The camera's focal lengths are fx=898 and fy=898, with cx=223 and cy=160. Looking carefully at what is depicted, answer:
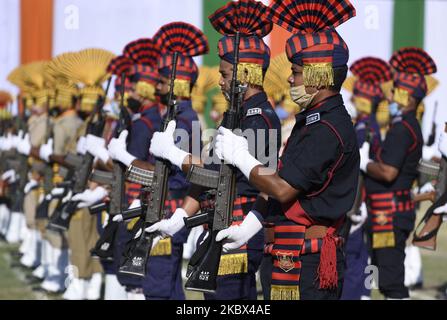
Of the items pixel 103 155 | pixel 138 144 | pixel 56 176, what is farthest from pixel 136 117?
pixel 56 176

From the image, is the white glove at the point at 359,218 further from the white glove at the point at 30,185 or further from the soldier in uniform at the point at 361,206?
the white glove at the point at 30,185

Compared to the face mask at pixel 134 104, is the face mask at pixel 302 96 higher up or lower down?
higher up

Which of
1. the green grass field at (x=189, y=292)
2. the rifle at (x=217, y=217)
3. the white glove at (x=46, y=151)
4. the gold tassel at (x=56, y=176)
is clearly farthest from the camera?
the white glove at (x=46, y=151)

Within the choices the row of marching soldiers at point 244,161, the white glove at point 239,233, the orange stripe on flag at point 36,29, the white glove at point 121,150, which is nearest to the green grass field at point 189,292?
the row of marching soldiers at point 244,161

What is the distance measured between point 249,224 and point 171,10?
10676 millimetres

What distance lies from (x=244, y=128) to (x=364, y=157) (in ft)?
9.38

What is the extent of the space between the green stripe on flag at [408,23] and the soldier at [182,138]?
10349 mm

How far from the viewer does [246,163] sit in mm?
4344

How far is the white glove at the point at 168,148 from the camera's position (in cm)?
521

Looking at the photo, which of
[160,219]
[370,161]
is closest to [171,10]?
[370,161]

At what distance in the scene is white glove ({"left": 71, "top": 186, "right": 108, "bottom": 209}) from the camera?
306 inches

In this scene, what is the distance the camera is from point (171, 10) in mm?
14836
